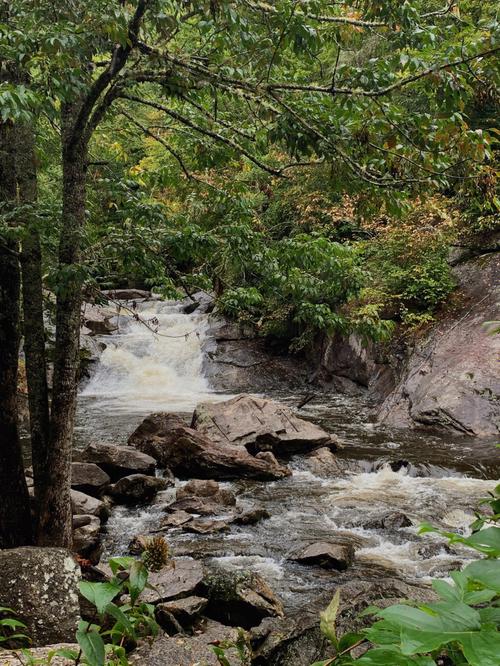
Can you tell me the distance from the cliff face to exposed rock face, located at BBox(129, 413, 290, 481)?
3.97 m

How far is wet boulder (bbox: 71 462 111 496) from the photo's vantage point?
28.1 ft

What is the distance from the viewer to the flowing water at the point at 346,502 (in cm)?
643

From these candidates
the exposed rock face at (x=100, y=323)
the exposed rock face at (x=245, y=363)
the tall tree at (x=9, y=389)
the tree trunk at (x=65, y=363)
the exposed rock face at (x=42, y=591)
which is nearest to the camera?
the exposed rock face at (x=42, y=591)

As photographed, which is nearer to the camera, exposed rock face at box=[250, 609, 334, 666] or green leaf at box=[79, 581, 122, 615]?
green leaf at box=[79, 581, 122, 615]

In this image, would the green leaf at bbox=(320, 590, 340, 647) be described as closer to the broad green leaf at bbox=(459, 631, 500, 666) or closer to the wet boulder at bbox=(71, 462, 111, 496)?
the broad green leaf at bbox=(459, 631, 500, 666)

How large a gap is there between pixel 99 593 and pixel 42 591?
2.52 meters

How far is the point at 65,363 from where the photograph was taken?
5172 mm

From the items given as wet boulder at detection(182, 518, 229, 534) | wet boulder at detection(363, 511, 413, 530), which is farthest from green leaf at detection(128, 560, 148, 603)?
wet boulder at detection(363, 511, 413, 530)

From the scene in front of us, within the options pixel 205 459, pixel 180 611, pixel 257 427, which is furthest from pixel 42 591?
pixel 257 427

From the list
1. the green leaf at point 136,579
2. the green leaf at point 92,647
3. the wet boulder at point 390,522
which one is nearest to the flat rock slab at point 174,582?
the green leaf at point 136,579

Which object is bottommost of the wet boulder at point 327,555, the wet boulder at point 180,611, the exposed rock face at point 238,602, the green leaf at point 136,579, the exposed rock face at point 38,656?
the wet boulder at point 327,555

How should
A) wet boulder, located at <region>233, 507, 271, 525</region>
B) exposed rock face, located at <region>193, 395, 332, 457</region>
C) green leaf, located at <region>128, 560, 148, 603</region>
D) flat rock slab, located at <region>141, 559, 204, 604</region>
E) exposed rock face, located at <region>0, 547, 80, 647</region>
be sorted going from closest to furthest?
green leaf, located at <region>128, 560, 148, 603</region> → exposed rock face, located at <region>0, 547, 80, 647</region> → flat rock slab, located at <region>141, 559, 204, 604</region> → wet boulder, located at <region>233, 507, 271, 525</region> → exposed rock face, located at <region>193, 395, 332, 457</region>

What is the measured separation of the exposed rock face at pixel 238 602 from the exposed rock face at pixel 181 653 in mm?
482

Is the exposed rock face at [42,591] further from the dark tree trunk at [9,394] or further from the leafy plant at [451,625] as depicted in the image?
the leafy plant at [451,625]
